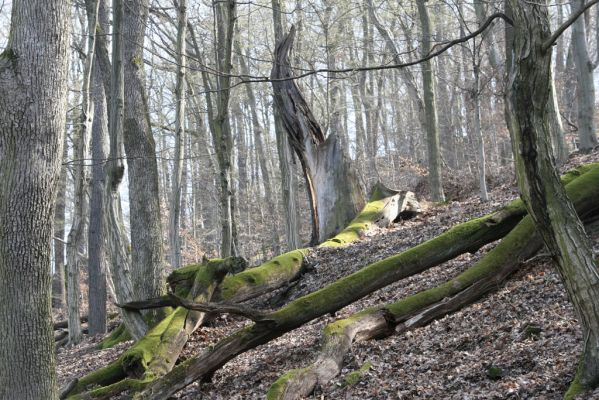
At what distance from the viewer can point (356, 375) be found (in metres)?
5.90

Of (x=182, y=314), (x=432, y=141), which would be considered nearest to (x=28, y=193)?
(x=182, y=314)

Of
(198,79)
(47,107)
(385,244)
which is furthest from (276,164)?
(47,107)

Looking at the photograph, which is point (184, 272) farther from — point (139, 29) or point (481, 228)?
point (481, 228)

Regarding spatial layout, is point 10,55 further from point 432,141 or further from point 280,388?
point 432,141

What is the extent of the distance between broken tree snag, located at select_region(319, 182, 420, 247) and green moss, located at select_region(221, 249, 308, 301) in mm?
1223

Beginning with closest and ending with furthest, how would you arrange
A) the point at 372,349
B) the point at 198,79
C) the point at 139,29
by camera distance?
1. the point at 372,349
2. the point at 139,29
3. the point at 198,79

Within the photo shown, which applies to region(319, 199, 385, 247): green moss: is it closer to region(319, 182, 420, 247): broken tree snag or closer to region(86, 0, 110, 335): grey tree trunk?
region(319, 182, 420, 247): broken tree snag

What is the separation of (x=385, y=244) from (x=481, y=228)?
2.77 metres

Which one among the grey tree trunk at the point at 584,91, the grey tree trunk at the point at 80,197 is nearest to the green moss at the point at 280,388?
the grey tree trunk at the point at 80,197

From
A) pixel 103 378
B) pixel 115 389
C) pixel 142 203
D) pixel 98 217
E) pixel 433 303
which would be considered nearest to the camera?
pixel 433 303

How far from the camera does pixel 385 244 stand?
10445 millimetres

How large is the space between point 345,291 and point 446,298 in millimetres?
1286

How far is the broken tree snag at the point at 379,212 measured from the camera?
11789 mm

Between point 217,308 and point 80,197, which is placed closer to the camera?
point 217,308
